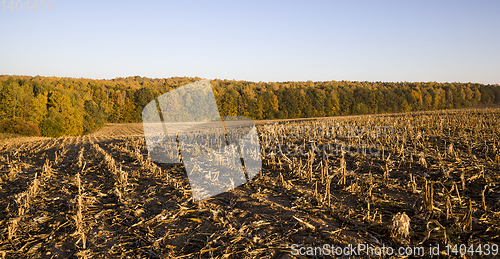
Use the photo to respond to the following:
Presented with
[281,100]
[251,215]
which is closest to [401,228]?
[251,215]

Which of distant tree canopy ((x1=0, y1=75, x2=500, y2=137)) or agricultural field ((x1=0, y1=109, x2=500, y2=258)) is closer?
agricultural field ((x1=0, y1=109, x2=500, y2=258))

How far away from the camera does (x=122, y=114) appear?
5778 centimetres

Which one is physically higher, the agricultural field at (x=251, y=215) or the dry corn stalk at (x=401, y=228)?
the dry corn stalk at (x=401, y=228)

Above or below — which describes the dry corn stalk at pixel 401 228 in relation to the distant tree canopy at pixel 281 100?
below

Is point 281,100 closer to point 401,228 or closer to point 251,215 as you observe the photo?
point 251,215

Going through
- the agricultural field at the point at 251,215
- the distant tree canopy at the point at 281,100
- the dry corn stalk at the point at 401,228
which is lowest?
the agricultural field at the point at 251,215

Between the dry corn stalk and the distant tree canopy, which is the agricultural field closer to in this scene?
the dry corn stalk

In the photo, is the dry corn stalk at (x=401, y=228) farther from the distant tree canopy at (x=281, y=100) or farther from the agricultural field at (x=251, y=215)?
the distant tree canopy at (x=281, y=100)

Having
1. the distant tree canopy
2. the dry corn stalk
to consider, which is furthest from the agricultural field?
the distant tree canopy

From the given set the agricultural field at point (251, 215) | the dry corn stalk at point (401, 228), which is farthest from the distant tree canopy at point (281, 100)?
the dry corn stalk at point (401, 228)

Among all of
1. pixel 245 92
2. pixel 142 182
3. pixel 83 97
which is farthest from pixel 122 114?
pixel 142 182

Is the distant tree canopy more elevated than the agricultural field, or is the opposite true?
the distant tree canopy

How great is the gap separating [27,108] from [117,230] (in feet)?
130

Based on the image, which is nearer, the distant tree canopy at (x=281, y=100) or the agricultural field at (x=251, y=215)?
the agricultural field at (x=251, y=215)
